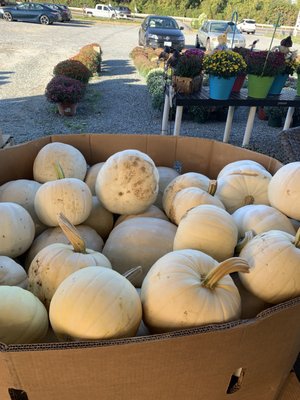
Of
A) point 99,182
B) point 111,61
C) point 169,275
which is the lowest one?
point 111,61

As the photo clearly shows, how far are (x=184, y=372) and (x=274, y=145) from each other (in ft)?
17.3

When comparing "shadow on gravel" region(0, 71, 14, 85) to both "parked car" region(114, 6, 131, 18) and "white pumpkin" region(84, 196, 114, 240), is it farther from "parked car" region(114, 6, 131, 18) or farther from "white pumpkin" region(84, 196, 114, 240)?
"parked car" region(114, 6, 131, 18)

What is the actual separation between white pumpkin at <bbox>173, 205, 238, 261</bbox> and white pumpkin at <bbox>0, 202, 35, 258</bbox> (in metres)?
0.57

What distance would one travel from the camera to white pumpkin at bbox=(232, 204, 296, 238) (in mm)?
1221

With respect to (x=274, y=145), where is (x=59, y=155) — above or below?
above

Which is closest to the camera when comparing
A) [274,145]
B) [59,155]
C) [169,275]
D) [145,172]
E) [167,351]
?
[167,351]

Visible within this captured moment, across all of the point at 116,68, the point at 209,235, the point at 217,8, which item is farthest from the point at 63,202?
the point at 217,8

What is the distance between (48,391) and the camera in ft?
2.28

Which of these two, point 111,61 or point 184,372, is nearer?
point 184,372

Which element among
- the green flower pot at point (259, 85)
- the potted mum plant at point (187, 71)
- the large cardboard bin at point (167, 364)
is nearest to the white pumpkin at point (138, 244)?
the large cardboard bin at point (167, 364)

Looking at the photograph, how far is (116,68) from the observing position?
11.8 m

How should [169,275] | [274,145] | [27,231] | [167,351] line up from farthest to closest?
[274,145], [27,231], [169,275], [167,351]

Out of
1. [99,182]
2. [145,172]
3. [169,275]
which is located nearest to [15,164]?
[99,182]

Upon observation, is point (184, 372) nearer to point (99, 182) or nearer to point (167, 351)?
point (167, 351)
